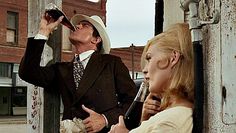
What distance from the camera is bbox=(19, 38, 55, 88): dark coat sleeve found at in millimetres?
3424

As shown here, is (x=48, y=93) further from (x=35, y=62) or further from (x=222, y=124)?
(x=222, y=124)

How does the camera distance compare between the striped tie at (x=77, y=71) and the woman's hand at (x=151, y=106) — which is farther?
the striped tie at (x=77, y=71)

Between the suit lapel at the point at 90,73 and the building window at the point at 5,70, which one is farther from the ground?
the suit lapel at the point at 90,73

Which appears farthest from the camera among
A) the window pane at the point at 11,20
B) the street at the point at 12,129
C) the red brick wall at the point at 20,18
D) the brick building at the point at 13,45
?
the window pane at the point at 11,20

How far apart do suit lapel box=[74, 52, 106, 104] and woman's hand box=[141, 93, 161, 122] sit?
158 cm

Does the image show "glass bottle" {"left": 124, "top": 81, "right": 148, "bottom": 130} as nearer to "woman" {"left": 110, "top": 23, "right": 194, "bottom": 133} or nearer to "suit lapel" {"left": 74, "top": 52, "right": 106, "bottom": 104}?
"woman" {"left": 110, "top": 23, "right": 194, "bottom": 133}

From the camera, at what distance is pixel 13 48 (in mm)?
30688

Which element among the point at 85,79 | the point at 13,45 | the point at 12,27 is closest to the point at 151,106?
the point at 85,79

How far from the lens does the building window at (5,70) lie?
3077 centimetres

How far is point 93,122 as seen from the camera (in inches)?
137

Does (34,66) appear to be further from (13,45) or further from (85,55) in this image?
(13,45)

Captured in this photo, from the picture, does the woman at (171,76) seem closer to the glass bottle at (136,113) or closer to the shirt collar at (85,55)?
the glass bottle at (136,113)

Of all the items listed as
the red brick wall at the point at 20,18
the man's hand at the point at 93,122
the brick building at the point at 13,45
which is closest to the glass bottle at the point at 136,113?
the man's hand at the point at 93,122

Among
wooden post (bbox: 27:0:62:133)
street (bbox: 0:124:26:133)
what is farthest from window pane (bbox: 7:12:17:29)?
wooden post (bbox: 27:0:62:133)
